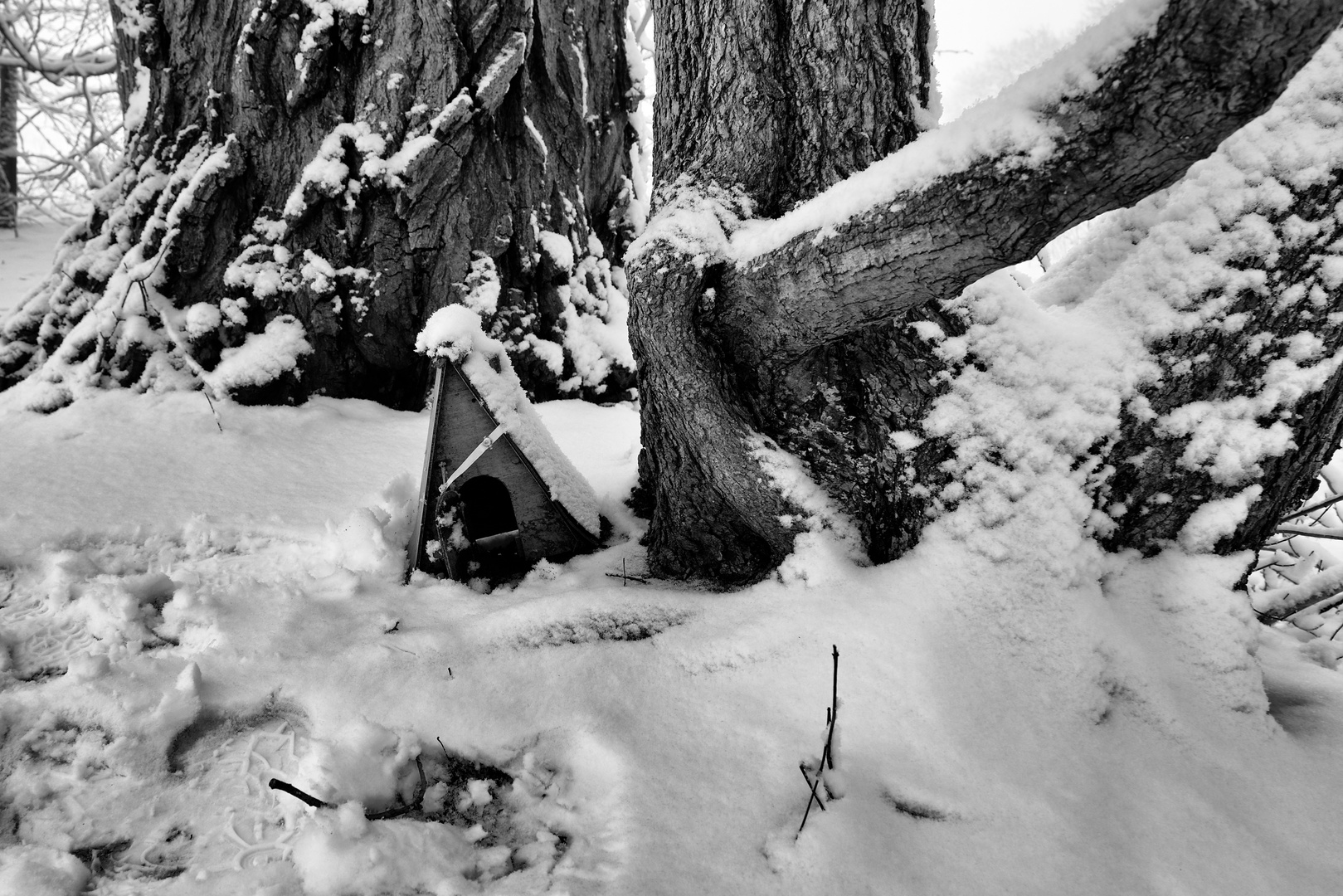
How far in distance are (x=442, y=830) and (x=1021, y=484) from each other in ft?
4.80

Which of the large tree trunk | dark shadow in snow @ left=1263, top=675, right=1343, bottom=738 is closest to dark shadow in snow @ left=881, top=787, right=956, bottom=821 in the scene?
dark shadow in snow @ left=1263, top=675, right=1343, bottom=738

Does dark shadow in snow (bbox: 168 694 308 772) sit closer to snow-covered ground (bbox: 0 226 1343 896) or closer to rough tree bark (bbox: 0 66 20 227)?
snow-covered ground (bbox: 0 226 1343 896)

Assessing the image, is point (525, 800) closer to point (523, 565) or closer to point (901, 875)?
point (901, 875)

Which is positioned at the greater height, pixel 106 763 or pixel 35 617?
pixel 35 617

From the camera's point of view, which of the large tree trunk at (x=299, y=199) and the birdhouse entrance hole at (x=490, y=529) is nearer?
the birdhouse entrance hole at (x=490, y=529)

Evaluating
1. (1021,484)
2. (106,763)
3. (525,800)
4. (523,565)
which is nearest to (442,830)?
(525,800)

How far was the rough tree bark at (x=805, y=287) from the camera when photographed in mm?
1289

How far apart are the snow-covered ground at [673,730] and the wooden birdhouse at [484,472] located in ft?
0.58

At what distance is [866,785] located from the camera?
131 centimetres

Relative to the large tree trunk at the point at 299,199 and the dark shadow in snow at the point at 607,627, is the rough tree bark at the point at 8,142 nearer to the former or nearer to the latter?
the large tree trunk at the point at 299,199

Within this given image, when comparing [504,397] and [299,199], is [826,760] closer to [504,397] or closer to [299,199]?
[504,397]

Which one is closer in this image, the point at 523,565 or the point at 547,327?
the point at 523,565

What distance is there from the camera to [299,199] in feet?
10.4

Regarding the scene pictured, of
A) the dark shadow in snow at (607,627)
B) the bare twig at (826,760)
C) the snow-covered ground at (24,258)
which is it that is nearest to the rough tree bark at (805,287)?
the dark shadow in snow at (607,627)
